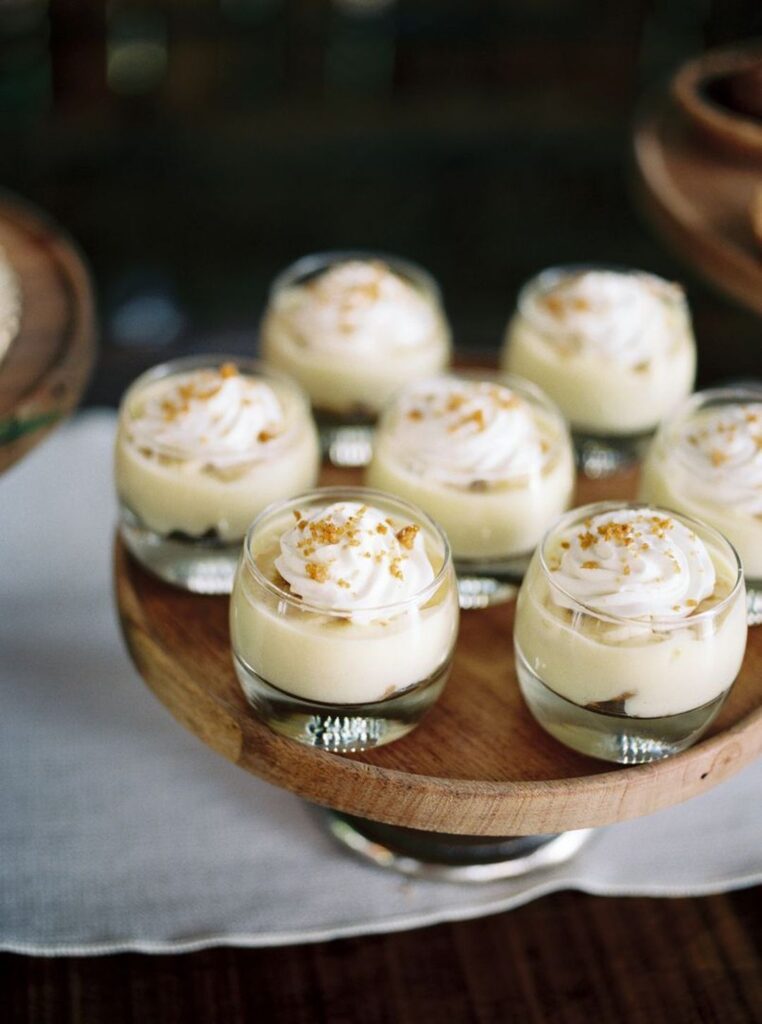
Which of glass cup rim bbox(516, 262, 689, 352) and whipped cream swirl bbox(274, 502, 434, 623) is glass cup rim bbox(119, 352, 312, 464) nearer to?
whipped cream swirl bbox(274, 502, 434, 623)

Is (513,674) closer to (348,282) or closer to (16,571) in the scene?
(348,282)

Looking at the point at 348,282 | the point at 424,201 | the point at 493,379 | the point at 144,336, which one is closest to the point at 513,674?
the point at 493,379

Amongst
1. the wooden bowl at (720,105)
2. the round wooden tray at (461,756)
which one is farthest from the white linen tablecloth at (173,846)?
the wooden bowl at (720,105)

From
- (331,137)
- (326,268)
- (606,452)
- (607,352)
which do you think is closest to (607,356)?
(607,352)

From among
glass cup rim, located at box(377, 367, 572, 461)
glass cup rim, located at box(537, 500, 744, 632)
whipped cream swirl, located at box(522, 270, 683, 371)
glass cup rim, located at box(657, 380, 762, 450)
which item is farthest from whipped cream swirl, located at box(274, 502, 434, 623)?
whipped cream swirl, located at box(522, 270, 683, 371)

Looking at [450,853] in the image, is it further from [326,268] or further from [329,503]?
[326,268]

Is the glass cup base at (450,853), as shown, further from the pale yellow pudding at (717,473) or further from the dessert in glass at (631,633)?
the pale yellow pudding at (717,473)
